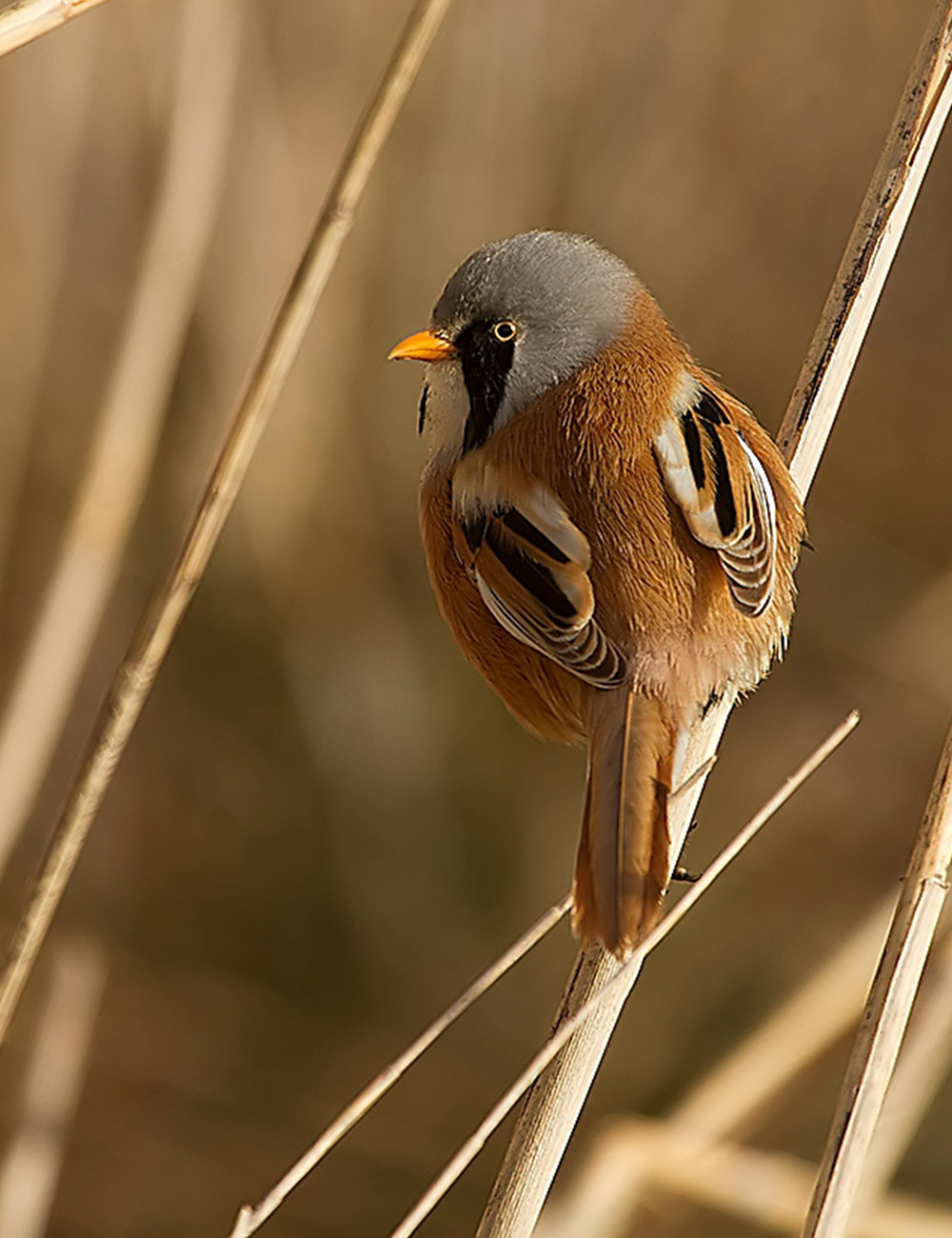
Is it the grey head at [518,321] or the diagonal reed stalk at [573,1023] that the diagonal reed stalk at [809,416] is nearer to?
the diagonal reed stalk at [573,1023]

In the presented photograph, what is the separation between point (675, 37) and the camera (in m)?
3.48

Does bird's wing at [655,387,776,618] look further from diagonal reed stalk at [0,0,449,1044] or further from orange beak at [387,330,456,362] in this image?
diagonal reed stalk at [0,0,449,1044]

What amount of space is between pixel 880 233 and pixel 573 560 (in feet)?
1.90

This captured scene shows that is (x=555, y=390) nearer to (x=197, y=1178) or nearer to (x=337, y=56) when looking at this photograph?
(x=337, y=56)

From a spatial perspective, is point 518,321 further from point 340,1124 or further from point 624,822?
point 340,1124

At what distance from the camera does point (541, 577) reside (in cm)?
196

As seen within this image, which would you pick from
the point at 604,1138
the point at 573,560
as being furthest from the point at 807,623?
the point at 573,560

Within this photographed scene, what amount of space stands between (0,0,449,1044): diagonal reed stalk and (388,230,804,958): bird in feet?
1.57

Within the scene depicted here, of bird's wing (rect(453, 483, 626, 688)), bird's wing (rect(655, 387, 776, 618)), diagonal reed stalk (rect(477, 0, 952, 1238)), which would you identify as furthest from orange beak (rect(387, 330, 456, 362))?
diagonal reed stalk (rect(477, 0, 952, 1238))

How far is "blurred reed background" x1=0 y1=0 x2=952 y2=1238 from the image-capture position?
3496mm

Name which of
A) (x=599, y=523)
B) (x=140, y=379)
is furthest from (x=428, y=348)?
(x=140, y=379)

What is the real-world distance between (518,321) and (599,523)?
38 cm

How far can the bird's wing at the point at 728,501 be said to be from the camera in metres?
1.96

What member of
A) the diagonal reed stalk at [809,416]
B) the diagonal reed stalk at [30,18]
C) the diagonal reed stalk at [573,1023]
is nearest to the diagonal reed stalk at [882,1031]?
the diagonal reed stalk at [573,1023]
